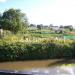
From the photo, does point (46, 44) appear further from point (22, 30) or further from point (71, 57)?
point (22, 30)

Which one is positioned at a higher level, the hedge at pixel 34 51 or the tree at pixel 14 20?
the tree at pixel 14 20

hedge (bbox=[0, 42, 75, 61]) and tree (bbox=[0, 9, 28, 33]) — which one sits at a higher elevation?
tree (bbox=[0, 9, 28, 33])

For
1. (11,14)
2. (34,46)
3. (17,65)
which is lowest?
(17,65)

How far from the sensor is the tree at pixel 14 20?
28.0m

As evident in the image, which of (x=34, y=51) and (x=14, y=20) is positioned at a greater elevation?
(x=14, y=20)

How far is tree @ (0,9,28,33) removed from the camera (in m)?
28.0

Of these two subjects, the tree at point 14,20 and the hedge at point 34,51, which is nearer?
the hedge at point 34,51

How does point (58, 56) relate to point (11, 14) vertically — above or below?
below

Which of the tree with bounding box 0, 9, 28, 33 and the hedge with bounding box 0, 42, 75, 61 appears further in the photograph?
the tree with bounding box 0, 9, 28, 33

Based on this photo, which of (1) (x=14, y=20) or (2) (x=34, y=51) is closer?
(2) (x=34, y=51)

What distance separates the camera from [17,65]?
1275cm

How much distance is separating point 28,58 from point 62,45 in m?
2.63

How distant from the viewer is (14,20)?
28.5m

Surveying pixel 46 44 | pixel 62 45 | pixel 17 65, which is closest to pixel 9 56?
pixel 17 65
